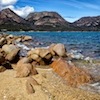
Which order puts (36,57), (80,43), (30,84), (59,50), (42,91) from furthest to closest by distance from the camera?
(80,43) < (59,50) < (36,57) < (30,84) < (42,91)

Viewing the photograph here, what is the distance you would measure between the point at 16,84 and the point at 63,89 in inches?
79.9

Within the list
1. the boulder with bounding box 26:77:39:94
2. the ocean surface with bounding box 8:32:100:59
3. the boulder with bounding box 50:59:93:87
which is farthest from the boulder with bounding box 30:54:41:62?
the ocean surface with bounding box 8:32:100:59

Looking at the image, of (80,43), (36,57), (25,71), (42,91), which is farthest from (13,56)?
(80,43)

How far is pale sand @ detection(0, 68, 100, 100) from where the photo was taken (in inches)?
434

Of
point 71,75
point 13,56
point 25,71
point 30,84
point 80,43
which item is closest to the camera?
point 30,84

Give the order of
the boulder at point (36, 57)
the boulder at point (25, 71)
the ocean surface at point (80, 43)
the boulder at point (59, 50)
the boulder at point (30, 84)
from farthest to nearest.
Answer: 1. the ocean surface at point (80, 43)
2. the boulder at point (59, 50)
3. the boulder at point (36, 57)
4. the boulder at point (25, 71)
5. the boulder at point (30, 84)

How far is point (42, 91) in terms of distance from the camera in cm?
1152

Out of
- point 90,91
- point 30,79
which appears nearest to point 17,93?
point 30,79

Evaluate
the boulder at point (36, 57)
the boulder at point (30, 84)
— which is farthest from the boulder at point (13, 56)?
the boulder at point (30, 84)

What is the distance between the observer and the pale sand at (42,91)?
11016 mm

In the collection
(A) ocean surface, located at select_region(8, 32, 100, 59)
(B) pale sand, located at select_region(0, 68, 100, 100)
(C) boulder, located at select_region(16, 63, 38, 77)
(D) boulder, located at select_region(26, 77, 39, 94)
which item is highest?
(C) boulder, located at select_region(16, 63, 38, 77)

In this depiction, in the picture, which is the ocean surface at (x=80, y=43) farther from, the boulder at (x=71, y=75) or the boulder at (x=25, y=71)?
the boulder at (x=25, y=71)

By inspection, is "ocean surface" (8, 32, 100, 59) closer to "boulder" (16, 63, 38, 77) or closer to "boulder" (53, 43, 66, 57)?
"boulder" (53, 43, 66, 57)

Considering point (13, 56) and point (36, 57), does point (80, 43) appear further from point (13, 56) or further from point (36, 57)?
point (36, 57)
